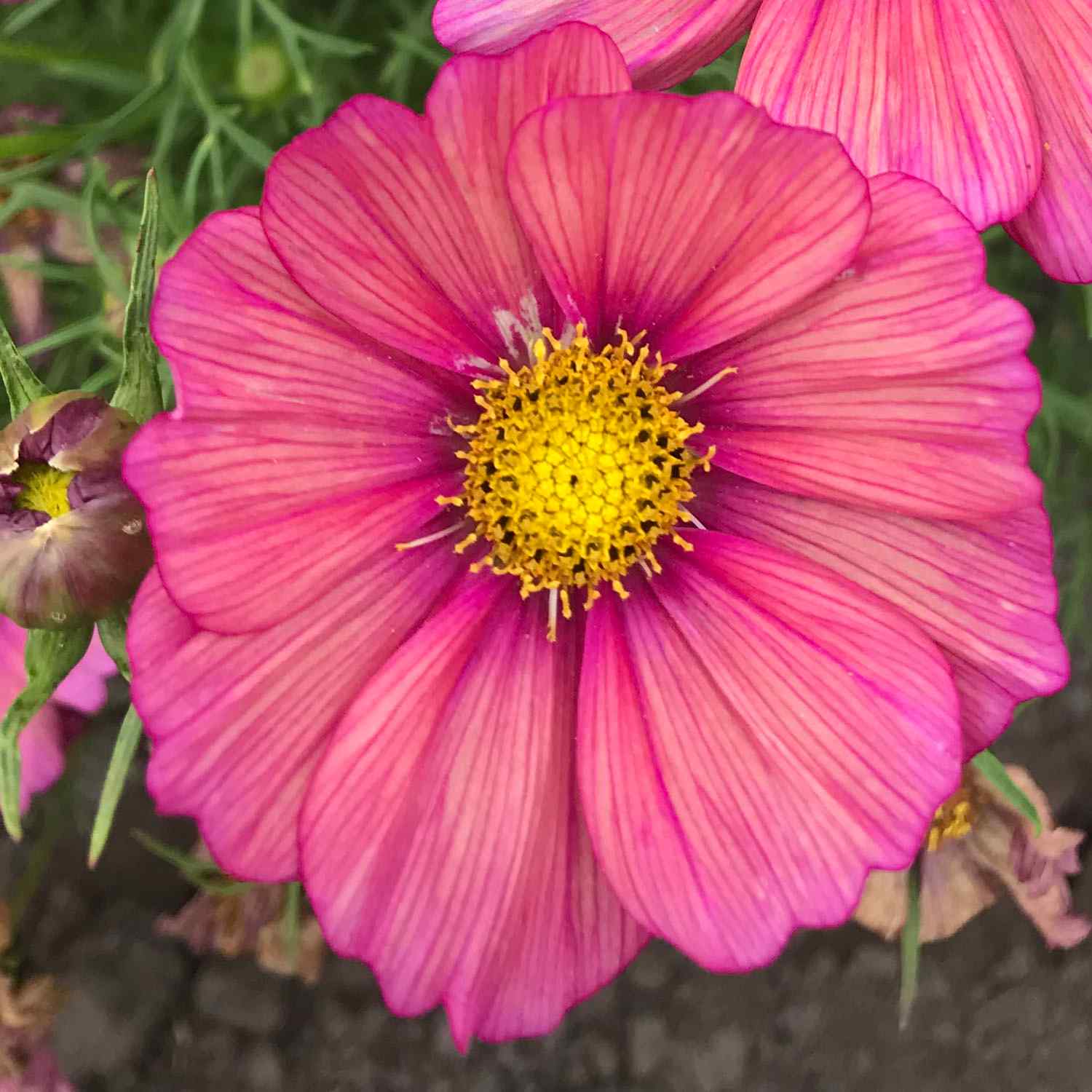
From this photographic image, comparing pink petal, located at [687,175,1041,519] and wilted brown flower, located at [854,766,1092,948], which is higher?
pink petal, located at [687,175,1041,519]

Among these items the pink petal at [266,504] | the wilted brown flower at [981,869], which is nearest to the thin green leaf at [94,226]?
the pink petal at [266,504]

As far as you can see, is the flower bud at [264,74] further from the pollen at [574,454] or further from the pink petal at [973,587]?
the pink petal at [973,587]

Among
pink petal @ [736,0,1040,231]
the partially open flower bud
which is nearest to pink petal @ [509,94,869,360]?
pink petal @ [736,0,1040,231]

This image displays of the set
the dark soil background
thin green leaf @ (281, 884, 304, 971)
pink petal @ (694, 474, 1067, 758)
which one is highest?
pink petal @ (694, 474, 1067, 758)

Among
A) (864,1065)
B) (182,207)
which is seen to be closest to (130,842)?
(182,207)

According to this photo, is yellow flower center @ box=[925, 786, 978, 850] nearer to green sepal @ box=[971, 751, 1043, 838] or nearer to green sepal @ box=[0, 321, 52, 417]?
green sepal @ box=[971, 751, 1043, 838]
